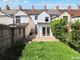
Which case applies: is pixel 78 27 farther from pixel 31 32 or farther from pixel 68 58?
pixel 31 32

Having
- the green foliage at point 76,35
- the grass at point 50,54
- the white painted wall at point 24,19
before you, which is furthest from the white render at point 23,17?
the grass at point 50,54

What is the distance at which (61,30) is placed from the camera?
28.1 metres

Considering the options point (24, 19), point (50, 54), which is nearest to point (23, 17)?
point (24, 19)

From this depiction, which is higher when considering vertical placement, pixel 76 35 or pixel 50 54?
pixel 76 35

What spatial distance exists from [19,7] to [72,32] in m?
53.4

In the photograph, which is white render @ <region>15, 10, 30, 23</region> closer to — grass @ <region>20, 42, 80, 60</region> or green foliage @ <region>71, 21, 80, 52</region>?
green foliage @ <region>71, 21, 80, 52</region>

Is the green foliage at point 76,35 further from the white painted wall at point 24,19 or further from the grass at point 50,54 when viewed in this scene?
the white painted wall at point 24,19

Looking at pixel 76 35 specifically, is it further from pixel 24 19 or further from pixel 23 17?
pixel 23 17

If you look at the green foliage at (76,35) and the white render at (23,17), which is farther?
the white render at (23,17)

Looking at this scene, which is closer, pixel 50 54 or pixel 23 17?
pixel 50 54

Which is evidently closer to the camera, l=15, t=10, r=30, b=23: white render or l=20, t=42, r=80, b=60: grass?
l=20, t=42, r=80, b=60: grass

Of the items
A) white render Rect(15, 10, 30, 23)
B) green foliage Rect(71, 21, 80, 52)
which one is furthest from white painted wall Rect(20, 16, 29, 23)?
green foliage Rect(71, 21, 80, 52)

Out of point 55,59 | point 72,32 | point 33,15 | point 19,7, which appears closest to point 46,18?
point 33,15

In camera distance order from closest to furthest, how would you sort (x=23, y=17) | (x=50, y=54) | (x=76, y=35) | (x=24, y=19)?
(x=50, y=54) < (x=76, y=35) < (x=24, y=19) < (x=23, y=17)
